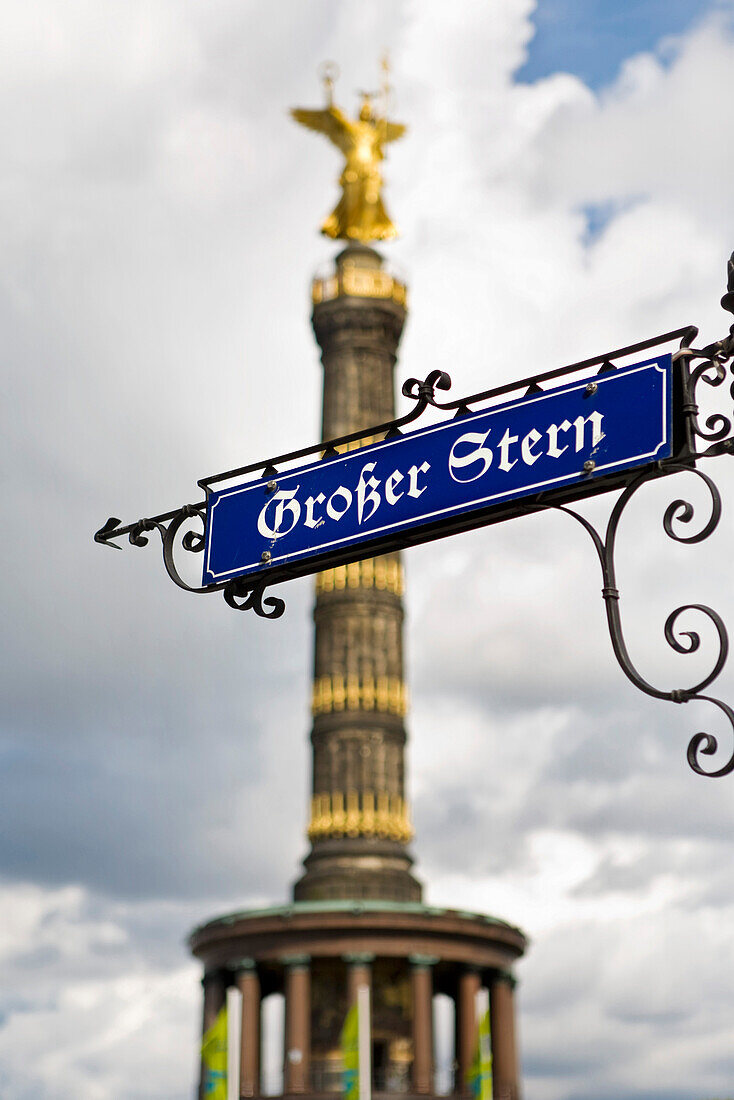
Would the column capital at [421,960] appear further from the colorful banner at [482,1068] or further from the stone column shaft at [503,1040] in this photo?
the stone column shaft at [503,1040]

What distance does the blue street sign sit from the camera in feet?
24.2

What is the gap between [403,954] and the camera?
159 ft

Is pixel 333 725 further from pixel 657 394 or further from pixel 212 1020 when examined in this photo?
pixel 657 394

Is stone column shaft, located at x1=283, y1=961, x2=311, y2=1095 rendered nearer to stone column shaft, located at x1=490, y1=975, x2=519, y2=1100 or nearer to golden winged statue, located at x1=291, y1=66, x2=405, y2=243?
stone column shaft, located at x1=490, y1=975, x2=519, y2=1100

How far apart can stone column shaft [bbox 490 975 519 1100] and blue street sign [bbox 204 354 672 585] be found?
43.5m

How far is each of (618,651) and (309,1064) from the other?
43423mm

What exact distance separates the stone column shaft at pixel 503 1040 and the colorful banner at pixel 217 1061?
992 cm

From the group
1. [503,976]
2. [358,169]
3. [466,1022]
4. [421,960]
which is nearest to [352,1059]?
[421,960]

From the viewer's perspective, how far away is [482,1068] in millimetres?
45469

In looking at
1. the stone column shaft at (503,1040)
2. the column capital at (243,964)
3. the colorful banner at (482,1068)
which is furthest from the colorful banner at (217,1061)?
the stone column shaft at (503,1040)

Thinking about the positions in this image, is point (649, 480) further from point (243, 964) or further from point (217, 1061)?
point (243, 964)

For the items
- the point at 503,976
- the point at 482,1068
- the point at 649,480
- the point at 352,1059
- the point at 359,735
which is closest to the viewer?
the point at 649,480

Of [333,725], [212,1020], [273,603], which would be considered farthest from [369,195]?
[273,603]

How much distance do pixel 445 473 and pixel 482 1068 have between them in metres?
40.4
